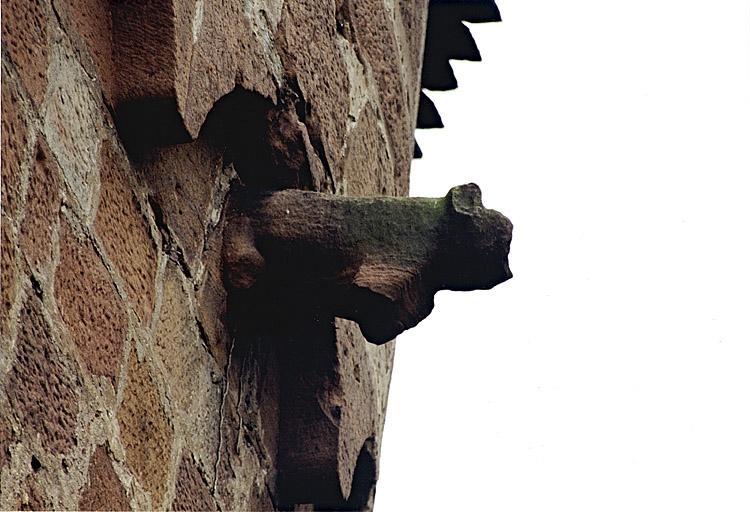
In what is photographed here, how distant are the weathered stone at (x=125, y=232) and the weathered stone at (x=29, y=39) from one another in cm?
22

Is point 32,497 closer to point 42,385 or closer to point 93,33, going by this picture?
point 42,385

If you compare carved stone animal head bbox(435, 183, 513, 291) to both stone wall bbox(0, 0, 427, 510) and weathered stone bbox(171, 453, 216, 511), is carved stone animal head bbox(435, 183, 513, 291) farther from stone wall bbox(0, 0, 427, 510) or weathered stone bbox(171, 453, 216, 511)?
weathered stone bbox(171, 453, 216, 511)

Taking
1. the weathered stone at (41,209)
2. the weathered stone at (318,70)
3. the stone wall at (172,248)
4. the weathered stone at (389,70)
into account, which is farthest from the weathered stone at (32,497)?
the weathered stone at (389,70)

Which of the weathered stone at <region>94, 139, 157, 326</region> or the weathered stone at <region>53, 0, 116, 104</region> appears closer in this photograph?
the weathered stone at <region>53, 0, 116, 104</region>

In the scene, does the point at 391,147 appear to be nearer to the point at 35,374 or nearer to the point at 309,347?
the point at 309,347

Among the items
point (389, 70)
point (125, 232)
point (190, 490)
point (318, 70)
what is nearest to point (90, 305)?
point (125, 232)

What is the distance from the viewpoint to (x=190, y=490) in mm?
2660

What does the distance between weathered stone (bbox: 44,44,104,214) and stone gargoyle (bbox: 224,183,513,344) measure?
0.57m

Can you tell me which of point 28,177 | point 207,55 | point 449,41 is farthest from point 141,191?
point 449,41

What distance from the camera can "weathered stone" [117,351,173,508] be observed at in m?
2.36

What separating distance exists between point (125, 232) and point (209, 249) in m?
0.38

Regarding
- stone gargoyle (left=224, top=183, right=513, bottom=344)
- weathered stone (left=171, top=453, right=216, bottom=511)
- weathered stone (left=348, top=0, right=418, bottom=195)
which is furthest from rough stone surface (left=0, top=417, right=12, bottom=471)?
weathered stone (left=348, top=0, right=418, bottom=195)

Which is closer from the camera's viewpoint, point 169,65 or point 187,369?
point 169,65

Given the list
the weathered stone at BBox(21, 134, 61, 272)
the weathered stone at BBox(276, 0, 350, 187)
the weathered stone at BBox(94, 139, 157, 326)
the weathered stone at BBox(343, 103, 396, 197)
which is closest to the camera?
the weathered stone at BBox(21, 134, 61, 272)
